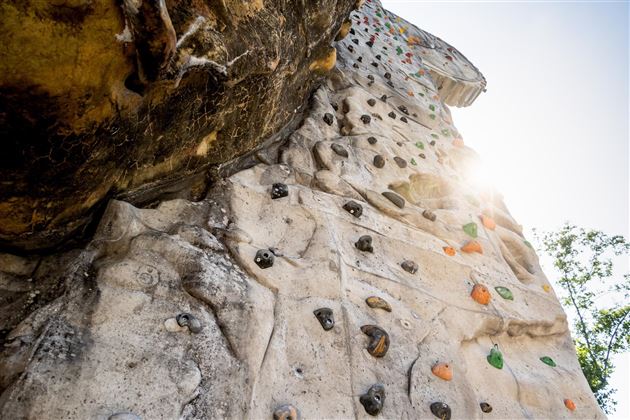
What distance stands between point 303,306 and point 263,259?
0.36m

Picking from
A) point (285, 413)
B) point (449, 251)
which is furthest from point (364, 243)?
point (285, 413)

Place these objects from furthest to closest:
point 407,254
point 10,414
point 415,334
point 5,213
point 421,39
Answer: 1. point 421,39
2. point 407,254
3. point 415,334
4. point 5,213
5. point 10,414

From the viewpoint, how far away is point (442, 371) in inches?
93.4

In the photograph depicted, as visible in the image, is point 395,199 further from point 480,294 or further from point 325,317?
point 325,317

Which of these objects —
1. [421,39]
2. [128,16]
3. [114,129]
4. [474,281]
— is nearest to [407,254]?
[474,281]

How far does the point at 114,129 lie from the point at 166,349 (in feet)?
3.24

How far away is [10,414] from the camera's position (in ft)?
4.24

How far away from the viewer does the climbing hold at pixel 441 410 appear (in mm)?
2160

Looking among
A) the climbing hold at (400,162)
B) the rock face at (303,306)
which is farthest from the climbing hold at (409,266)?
the climbing hold at (400,162)

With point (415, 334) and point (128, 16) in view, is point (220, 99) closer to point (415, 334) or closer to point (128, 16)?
point (128, 16)

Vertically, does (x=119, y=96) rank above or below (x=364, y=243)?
above

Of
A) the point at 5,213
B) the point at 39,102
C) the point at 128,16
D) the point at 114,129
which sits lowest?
the point at 5,213

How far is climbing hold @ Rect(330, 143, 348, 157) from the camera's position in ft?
12.1

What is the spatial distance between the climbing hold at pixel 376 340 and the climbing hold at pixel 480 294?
1.12 m
